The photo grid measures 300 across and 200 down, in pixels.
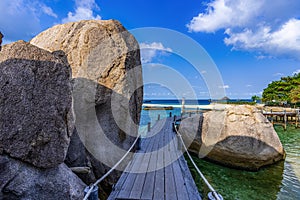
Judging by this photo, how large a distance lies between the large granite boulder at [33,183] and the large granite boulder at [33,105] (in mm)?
132

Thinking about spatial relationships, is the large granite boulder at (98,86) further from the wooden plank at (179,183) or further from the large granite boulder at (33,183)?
the wooden plank at (179,183)

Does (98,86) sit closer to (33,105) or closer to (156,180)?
(33,105)

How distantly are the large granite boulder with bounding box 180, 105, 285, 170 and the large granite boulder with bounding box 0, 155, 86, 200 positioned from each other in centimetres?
739

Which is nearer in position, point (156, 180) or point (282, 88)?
point (156, 180)

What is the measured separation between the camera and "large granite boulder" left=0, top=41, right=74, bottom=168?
3.01 metres

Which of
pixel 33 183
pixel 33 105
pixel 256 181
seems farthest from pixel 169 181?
pixel 256 181

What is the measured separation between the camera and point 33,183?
310 cm

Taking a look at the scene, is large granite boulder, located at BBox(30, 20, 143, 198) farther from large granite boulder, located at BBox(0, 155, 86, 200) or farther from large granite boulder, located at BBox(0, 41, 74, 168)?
large granite boulder, located at BBox(0, 41, 74, 168)

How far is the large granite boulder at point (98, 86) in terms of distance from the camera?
16.7 feet

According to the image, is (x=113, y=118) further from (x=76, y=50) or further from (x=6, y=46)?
(x=6, y=46)

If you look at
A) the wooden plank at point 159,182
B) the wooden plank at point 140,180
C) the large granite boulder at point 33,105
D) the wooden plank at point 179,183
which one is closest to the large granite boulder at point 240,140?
the wooden plank at point 179,183

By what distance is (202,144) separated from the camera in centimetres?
1014

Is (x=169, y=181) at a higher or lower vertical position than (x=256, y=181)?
higher

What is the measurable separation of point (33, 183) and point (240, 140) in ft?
27.3
